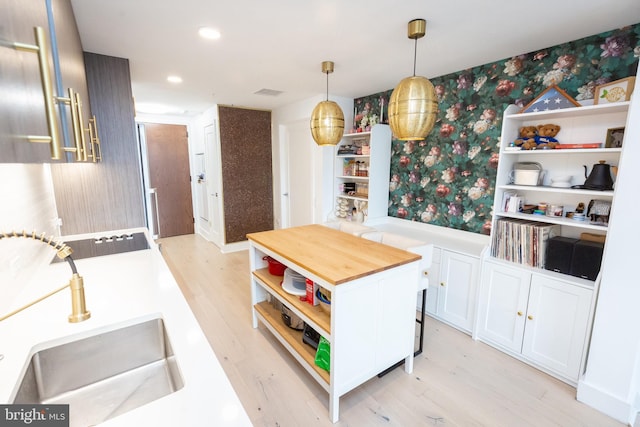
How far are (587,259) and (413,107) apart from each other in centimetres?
154

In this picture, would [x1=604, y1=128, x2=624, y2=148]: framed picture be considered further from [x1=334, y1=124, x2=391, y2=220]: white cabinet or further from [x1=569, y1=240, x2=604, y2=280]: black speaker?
[x1=334, y1=124, x2=391, y2=220]: white cabinet

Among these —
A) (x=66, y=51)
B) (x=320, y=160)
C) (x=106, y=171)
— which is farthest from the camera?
(x=320, y=160)

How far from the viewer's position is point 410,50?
87.3 inches

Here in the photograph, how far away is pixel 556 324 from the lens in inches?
78.0

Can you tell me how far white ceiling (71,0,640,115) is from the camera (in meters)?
1.63

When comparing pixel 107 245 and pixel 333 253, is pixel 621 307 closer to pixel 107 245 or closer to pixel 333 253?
pixel 333 253

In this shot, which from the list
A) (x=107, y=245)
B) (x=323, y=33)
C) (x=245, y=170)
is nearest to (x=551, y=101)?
(x=323, y=33)

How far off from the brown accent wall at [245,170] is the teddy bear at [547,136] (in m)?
3.68

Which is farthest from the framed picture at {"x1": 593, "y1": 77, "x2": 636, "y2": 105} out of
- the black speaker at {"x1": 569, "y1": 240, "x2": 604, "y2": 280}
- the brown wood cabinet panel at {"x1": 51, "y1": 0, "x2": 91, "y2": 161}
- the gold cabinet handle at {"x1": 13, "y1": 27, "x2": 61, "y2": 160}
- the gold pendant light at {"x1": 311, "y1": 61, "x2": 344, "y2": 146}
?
the brown wood cabinet panel at {"x1": 51, "y1": 0, "x2": 91, "y2": 161}

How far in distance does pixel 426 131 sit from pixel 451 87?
154 centimetres

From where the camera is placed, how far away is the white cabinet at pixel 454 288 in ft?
8.07

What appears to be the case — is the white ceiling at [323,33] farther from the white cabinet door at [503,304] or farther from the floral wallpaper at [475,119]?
the white cabinet door at [503,304]

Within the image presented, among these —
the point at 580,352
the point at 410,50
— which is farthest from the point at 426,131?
the point at 580,352

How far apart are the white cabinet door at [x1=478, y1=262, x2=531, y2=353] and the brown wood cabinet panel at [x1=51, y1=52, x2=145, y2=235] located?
3110 millimetres
